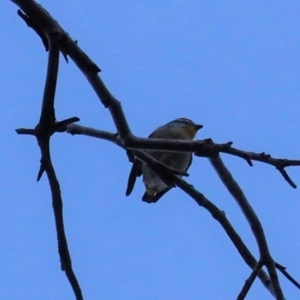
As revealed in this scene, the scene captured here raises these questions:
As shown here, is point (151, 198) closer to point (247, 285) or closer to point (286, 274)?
point (286, 274)

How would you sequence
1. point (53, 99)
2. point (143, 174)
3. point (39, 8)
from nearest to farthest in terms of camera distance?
point (53, 99), point (39, 8), point (143, 174)

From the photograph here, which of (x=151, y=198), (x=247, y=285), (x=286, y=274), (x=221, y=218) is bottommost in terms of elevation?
(x=247, y=285)

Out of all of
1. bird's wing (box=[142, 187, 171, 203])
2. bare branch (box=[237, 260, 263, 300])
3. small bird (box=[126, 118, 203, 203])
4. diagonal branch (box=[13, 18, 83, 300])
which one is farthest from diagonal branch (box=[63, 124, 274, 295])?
bird's wing (box=[142, 187, 171, 203])

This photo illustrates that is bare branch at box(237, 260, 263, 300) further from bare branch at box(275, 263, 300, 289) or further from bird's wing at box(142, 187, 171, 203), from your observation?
bird's wing at box(142, 187, 171, 203)

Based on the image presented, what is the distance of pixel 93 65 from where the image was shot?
10.8 feet

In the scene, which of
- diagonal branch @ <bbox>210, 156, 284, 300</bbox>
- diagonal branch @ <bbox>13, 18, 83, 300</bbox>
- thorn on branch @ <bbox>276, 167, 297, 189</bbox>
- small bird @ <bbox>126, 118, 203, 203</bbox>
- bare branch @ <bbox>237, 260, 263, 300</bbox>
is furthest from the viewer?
small bird @ <bbox>126, 118, 203, 203</bbox>

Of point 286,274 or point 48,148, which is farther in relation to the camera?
point 286,274

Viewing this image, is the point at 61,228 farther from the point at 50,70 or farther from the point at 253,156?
the point at 253,156

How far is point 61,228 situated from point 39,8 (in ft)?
3.51

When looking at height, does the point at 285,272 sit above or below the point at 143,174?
below

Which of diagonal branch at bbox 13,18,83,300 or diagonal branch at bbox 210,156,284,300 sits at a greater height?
diagonal branch at bbox 210,156,284,300

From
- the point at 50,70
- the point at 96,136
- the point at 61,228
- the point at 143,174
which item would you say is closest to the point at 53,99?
the point at 50,70

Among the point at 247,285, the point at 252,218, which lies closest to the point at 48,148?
the point at 247,285

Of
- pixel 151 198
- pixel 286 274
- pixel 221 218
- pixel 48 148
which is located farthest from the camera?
pixel 151 198
